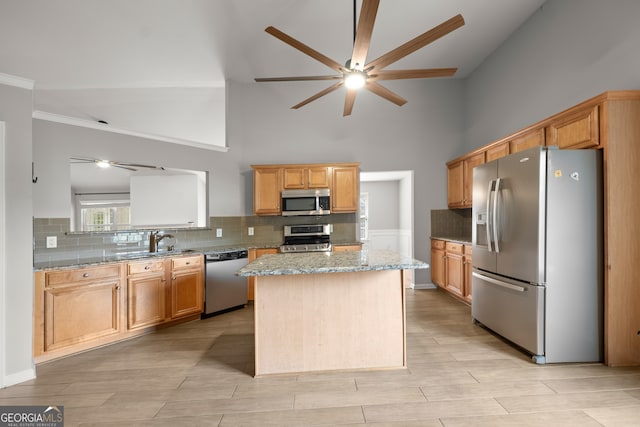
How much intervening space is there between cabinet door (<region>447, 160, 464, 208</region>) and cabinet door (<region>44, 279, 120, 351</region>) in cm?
471

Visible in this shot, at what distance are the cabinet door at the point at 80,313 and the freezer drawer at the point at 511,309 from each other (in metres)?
3.84

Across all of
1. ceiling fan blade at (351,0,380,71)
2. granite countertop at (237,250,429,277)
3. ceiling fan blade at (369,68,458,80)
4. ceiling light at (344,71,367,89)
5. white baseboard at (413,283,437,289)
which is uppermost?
ceiling fan blade at (351,0,380,71)

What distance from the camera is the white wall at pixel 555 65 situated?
2678 millimetres

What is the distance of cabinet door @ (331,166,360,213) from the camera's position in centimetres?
479

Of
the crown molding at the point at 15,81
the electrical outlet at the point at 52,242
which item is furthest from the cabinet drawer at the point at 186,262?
the crown molding at the point at 15,81

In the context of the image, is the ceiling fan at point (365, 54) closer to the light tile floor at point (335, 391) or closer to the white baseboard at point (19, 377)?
the light tile floor at point (335, 391)

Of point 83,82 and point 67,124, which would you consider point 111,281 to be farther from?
point 83,82

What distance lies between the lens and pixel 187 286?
3.65m

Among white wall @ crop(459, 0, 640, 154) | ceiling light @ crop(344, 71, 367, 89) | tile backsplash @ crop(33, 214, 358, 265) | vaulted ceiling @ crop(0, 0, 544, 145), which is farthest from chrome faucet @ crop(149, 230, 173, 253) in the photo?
white wall @ crop(459, 0, 640, 154)

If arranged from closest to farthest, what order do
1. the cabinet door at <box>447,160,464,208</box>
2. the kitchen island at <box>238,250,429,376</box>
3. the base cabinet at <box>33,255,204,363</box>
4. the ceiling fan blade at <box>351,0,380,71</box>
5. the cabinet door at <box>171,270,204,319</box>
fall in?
the ceiling fan blade at <box>351,0,380,71</box> → the kitchen island at <box>238,250,429,376</box> → the base cabinet at <box>33,255,204,363</box> → the cabinet door at <box>171,270,204,319</box> → the cabinet door at <box>447,160,464,208</box>

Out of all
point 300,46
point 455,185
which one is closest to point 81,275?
point 300,46

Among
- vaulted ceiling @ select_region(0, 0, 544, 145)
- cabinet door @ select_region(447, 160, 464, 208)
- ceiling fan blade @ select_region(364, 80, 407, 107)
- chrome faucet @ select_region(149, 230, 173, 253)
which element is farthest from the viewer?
cabinet door @ select_region(447, 160, 464, 208)

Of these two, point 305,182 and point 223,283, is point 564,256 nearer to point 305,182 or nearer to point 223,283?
point 305,182

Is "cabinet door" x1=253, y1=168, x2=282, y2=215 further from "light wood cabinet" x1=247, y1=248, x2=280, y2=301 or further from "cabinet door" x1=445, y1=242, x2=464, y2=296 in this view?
"cabinet door" x1=445, y1=242, x2=464, y2=296
